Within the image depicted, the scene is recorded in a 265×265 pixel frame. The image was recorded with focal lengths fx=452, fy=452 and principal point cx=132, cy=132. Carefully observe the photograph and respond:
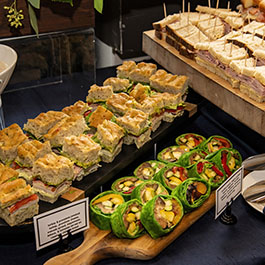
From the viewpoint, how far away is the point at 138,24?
4.64m

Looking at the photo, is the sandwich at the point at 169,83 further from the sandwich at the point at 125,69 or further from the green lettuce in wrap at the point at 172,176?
the green lettuce in wrap at the point at 172,176

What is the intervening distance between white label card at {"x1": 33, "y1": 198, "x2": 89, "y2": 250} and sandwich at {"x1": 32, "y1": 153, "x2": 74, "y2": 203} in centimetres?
24

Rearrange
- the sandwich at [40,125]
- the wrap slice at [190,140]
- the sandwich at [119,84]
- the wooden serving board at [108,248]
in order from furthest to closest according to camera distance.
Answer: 1. the sandwich at [119,84]
2. the wrap slice at [190,140]
3. the sandwich at [40,125]
4. the wooden serving board at [108,248]

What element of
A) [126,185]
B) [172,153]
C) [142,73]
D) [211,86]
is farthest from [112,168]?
[142,73]

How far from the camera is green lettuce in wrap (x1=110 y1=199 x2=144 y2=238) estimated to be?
222 cm

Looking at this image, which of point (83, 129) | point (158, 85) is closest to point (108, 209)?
point (83, 129)

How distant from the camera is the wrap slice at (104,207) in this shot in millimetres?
2283

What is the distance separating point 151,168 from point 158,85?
0.72m

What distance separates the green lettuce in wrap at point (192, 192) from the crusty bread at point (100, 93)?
0.95m

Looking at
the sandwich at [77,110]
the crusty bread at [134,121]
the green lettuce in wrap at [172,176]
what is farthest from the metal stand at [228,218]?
the sandwich at [77,110]

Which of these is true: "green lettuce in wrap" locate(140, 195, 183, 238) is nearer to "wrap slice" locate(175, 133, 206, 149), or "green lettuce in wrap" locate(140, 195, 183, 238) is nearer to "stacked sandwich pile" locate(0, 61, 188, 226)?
"stacked sandwich pile" locate(0, 61, 188, 226)

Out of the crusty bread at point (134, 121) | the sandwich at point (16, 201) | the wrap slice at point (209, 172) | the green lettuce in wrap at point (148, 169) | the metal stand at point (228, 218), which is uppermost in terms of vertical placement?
the crusty bread at point (134, 121)

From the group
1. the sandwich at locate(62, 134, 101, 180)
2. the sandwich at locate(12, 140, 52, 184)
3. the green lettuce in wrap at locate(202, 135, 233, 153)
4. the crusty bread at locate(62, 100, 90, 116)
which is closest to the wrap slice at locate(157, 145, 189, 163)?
the green lettuce in wrap at locate(202, 135, 233, 153)

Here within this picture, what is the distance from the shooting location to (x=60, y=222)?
213 centimetres
